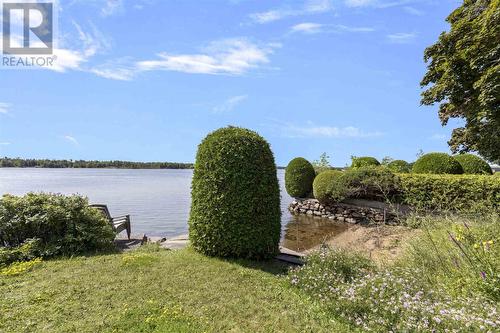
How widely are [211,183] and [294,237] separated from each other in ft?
23.0

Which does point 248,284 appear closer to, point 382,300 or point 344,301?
point 344,301

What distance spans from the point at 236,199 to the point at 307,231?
328 inches

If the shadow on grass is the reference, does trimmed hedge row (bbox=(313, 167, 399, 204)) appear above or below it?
above

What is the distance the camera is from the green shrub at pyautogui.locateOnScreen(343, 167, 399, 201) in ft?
46.7

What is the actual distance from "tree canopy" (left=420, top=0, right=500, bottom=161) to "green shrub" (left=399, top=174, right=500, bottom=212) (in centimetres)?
153

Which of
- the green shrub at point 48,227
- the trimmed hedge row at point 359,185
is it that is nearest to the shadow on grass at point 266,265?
the green shrub at point 48,227

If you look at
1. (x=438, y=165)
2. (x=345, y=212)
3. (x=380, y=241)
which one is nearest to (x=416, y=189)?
(x=438, y=165)

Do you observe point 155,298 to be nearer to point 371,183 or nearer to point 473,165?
point 371,183

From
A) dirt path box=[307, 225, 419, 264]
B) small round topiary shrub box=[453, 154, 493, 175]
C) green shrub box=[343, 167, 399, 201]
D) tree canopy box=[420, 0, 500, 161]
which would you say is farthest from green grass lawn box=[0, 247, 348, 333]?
small round topiary shrub box=[453, 154, 493, 175]

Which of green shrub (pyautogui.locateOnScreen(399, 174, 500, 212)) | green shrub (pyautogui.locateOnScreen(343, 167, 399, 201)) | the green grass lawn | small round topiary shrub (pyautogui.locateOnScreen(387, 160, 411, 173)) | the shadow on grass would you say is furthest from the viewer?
small round topiary shrub (pyautogui.locateOnScreen(387, 160, 411, 173))

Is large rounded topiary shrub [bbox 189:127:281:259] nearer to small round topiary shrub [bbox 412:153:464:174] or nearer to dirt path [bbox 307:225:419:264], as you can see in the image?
dirt path [bbox 307:225:419:264]

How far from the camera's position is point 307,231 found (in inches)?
521

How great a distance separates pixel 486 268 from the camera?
151 inches

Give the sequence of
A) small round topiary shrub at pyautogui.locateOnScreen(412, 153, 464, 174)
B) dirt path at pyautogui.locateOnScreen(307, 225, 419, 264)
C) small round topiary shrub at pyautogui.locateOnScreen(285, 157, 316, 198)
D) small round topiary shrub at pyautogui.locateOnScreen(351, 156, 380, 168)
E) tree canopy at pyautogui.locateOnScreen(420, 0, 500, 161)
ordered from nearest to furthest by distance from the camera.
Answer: dirt path at pyautogui.locateOnScreen(307, 225, 419, 264) < tree canopy at pyautogui.locateOnScreen(420, 0, 500, 161) < small round topiary shrub at pyautogui.locateOnScreen(412, 153, 464, 174) < small round topiary shrub at pyautogui.locateOnScreen(285, 157, 316, 198) < small round topiary shrub at pyautogui.locateOnScreen(351, 156, 380, 168)
